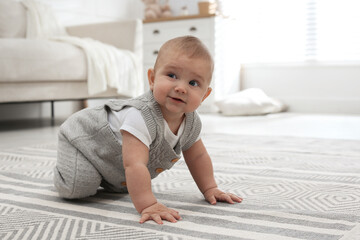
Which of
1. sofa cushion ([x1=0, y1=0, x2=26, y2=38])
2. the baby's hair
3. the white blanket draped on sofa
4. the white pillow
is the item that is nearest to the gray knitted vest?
the baby's hair

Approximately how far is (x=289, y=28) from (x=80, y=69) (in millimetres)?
2017

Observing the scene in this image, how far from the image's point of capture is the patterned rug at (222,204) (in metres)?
0.73

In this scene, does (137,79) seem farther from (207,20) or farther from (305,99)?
(305,99)

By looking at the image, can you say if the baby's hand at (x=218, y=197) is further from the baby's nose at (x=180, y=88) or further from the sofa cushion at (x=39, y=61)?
the sofa cushion at (x=39, y=61)

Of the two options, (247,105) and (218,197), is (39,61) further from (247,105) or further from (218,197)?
(218,197)

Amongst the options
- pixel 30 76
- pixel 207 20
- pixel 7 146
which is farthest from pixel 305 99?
pixel 7 146

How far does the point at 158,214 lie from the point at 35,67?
1.82m

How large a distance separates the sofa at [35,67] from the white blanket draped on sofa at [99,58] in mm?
48

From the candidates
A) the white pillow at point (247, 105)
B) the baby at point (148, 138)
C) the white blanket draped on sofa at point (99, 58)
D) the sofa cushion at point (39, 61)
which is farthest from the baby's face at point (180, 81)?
the white pillow at point (247, 105)

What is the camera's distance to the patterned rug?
73 centimetres

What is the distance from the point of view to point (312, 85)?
153 inches

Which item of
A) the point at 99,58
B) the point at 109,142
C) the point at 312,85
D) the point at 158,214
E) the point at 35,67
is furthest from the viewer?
the point at 312,85

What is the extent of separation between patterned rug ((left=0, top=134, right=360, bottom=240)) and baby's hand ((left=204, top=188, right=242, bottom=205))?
0.02m

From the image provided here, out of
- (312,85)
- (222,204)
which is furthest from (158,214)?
(312,85)
